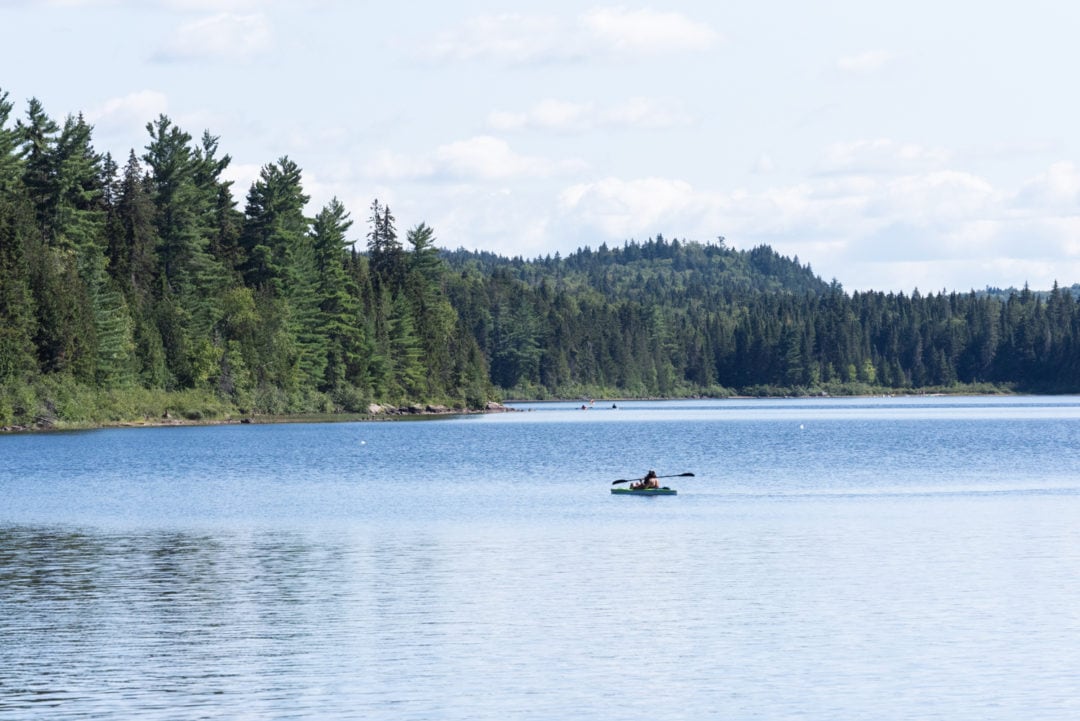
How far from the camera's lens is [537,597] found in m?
34.8

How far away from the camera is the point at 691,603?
1337 inches

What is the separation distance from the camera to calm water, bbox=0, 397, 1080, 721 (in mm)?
24766

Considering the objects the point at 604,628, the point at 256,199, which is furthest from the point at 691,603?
the point at 256,199

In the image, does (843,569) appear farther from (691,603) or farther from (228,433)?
(228,433)

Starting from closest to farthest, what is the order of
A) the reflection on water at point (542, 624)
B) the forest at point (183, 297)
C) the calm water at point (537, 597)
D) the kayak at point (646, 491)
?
the reflection on water at point (542, 624) → the calm water at point (537, 597) → the kayak at point (646, 491) → the forest at point (183, 297)

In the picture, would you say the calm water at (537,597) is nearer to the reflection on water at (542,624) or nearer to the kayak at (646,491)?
the reflection on water at (542,624)

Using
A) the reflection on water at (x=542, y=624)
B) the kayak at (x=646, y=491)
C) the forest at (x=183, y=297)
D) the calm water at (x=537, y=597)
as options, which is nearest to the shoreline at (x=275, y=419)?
the forest at (x=183, y=297)

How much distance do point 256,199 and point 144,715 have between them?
135 meters

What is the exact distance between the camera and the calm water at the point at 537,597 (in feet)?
81.3

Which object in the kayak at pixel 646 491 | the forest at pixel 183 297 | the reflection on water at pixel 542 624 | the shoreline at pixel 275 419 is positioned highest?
the forest at pixel 183 297

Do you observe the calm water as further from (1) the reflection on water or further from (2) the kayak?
(2) the kayak

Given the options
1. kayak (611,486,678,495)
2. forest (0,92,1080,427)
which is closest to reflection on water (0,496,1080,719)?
kayak (611,486,678,495)

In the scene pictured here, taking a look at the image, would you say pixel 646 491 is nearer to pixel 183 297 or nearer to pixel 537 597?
pixel 537 597

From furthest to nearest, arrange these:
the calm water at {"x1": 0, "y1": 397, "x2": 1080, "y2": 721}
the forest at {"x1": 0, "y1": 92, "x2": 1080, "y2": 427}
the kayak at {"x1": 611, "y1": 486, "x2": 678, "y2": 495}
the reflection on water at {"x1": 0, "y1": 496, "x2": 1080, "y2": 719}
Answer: the forest at {"x1": 0, "y1": 92, "x2": 1080, "y2": 427}
the kayak at {"x1": 611, "y1": 486, "x2": 678, "y2": 495}
the calm water at {"x1": 0, "y1": 397, "x2": 1080, "y2": 721}
the reflection on water at {"x1": 0, "y1": 496, "x2": 1080, "y2": 719}
